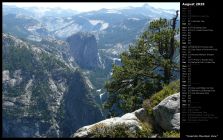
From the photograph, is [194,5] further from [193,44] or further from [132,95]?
[132,95]

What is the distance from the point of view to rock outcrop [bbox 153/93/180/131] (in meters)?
17.5

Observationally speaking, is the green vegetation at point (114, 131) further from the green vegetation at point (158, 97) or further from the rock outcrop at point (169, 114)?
the green vegetation at point (158, 97)

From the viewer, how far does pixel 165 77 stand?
4044cm

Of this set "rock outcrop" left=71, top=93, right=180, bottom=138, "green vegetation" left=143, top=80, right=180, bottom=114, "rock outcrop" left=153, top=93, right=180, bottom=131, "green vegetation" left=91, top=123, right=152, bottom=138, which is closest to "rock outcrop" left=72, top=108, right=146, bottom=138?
"rock outcrop" left=71, top=93, right=180, bottom=138

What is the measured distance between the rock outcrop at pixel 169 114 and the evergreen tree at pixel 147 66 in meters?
19.9

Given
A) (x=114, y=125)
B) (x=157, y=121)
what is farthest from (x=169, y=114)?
(x=114, y=125)

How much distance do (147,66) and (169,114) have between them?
76.3 feet

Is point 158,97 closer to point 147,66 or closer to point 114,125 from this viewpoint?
point 114,125

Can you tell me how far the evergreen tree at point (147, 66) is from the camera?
40.0 meters

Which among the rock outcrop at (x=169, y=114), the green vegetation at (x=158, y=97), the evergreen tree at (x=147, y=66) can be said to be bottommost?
the evergreen tree at (x=147, y=66)

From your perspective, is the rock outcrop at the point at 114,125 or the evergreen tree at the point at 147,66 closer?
the rock outcrop at the point at 114,125

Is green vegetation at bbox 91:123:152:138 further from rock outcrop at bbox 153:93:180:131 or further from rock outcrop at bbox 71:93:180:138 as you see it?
rock outcrop at bbox 153:93:180:131

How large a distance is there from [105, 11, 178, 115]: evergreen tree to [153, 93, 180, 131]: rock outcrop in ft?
65.4

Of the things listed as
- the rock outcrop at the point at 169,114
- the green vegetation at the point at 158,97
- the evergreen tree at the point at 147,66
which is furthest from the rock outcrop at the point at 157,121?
the evergreen tree at the point at 147,66
